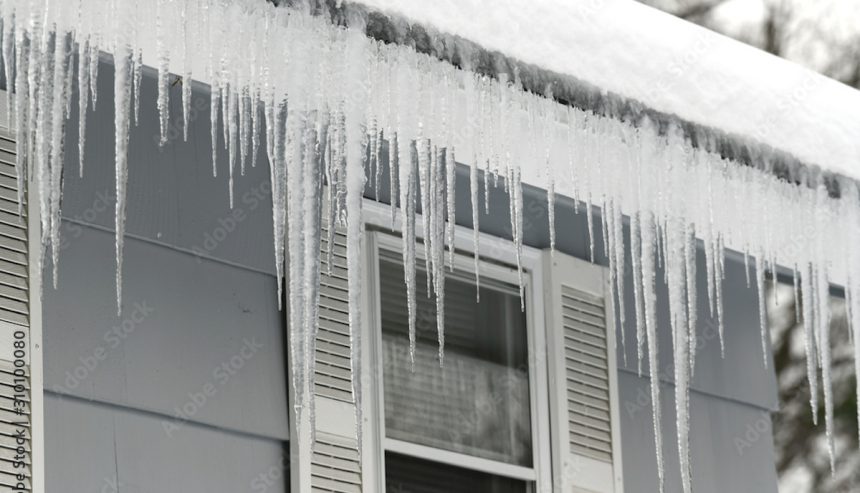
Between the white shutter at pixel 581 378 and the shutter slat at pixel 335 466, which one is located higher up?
the white shutter at pixel 581 378

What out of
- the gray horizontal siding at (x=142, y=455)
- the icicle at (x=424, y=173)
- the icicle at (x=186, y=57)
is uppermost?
the icicle at (x=186, y=57)

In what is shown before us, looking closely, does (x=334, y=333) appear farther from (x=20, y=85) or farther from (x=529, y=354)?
(x=20, y=85)

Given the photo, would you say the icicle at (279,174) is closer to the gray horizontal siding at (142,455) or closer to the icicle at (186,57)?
the icicle at (186,57)

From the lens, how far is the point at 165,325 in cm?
455

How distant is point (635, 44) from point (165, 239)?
4.60ft

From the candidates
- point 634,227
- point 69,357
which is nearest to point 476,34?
point 634,227

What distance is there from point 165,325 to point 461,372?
1104 mm

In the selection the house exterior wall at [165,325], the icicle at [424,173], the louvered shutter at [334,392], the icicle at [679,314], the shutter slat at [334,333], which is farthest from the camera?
the shutter slat at [334,333]

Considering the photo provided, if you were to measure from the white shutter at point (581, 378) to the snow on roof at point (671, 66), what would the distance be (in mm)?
1204

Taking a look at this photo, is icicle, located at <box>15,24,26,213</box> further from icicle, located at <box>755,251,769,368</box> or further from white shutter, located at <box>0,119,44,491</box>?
icicle, located at <box>755,251,769,368</box>

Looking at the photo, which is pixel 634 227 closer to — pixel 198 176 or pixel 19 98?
pixel 198 176

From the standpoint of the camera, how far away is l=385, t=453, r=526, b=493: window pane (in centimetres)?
497

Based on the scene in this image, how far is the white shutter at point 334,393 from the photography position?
15.5 ft

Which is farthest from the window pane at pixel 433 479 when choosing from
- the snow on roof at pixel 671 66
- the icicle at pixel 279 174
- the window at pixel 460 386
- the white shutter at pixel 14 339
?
the snow on roof at pixel 671 66
